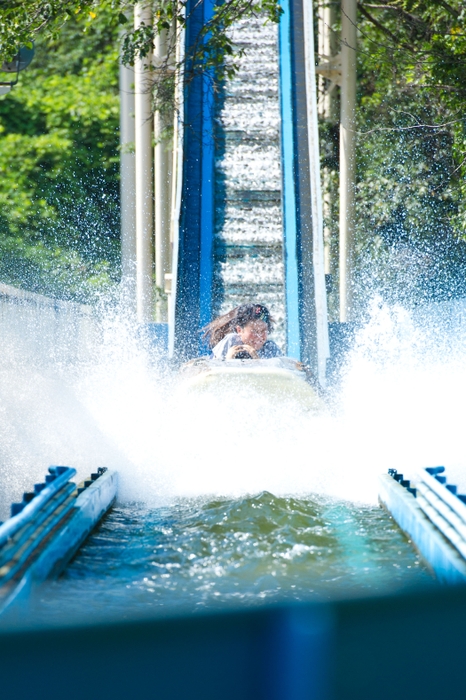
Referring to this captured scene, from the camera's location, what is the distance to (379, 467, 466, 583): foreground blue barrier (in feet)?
7.46

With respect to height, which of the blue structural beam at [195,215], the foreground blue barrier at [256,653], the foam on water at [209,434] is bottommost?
the foreground blue barrier at [256,653]

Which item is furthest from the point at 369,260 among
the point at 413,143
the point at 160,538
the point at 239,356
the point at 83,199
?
the point at 83,199

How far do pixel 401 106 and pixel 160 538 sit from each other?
7289 mm

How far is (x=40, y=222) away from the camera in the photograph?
18344mm

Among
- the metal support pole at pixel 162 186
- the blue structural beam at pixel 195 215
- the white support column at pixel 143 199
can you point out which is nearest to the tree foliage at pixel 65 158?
the metal support pole at pixel 162 186

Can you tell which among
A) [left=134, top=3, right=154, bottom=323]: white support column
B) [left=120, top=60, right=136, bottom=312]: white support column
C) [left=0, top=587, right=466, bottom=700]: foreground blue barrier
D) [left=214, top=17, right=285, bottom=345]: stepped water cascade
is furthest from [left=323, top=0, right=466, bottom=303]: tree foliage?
[left=0, top=587, right=466, bottom=700]: foreground blue barrier

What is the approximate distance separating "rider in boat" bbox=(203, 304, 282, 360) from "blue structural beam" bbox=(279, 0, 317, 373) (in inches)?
45.8

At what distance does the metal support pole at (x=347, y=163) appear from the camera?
28.1 feet

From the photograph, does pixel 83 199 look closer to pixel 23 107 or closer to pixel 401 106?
pixel 23 107

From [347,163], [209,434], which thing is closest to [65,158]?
[347,163]

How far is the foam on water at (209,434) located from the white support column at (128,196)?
3324 mm

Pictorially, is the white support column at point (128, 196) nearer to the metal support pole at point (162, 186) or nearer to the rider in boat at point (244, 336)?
the metal support pole at point (162, 186)

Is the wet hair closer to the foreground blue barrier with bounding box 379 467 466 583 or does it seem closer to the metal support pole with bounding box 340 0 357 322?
the foreground blue barrier with bounding box 379 467 466 583

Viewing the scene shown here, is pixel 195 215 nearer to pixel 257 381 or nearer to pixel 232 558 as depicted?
pixel 257 381
